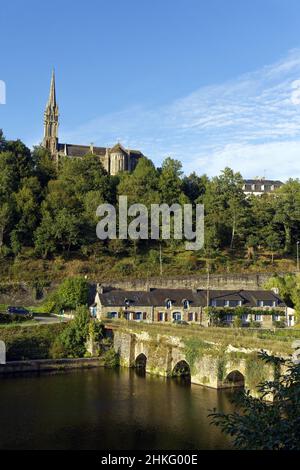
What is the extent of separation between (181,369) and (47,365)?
9.00 m

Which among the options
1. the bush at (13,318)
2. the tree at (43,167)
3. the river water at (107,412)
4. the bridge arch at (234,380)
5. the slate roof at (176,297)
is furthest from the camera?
the tree at (43,167)

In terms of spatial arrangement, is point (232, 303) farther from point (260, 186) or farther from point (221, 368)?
point (260, 186)

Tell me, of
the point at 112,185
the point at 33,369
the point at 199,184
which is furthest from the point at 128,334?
the point at 199,184

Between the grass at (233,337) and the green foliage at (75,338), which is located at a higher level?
the grass at (233,337)

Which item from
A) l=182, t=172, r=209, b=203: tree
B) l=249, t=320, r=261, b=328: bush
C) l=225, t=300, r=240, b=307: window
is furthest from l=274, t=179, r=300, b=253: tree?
l=249, t=320, r=261, b=328: bush

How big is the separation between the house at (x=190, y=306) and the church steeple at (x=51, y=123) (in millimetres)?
51938

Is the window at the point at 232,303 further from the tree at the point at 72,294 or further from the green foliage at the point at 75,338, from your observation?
the green foliage at the point at 75,338

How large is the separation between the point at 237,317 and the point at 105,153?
54925 mm

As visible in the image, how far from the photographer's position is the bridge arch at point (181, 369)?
3142 cm

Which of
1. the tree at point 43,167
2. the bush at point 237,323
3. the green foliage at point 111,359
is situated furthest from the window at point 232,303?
the tree at point 43,167

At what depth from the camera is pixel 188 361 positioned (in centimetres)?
3019

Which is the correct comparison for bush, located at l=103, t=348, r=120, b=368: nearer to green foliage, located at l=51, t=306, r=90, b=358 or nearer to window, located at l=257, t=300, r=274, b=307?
green foliage, located at l=51, t=306, r=90, b=358

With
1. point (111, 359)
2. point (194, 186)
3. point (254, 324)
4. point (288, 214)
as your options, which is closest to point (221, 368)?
point (111, 359)

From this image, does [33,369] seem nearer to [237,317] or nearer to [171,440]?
[171,440]
